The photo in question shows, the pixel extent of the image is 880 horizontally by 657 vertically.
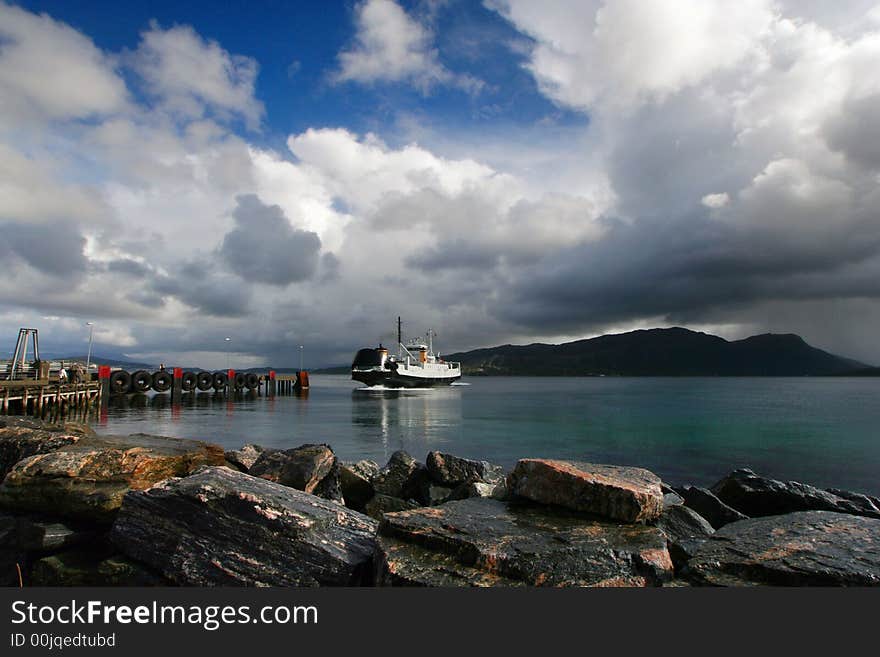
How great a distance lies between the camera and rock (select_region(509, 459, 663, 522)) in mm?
6645

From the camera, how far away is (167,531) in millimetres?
6438

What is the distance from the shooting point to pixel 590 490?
681 centimetres

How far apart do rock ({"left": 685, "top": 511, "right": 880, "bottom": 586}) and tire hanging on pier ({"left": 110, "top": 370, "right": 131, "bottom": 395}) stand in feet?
297

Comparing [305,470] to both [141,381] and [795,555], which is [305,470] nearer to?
[795,555]

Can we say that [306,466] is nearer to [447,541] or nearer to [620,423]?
[447,541]

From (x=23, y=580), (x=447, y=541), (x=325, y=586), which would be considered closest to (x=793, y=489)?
(x=447, y=541)

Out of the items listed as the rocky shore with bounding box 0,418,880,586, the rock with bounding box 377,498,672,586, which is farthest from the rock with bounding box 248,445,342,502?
the rock with bounding box 377,498,672,586

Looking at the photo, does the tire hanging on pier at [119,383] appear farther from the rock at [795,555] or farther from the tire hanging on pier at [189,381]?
the rock at [795,555]

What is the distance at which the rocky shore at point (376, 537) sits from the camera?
5578 millimetres

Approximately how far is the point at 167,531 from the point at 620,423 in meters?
52.4

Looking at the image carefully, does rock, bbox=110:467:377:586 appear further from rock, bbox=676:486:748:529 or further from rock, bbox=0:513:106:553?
rock, bbox=676:486:748:529

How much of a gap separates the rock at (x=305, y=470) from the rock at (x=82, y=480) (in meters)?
2.33

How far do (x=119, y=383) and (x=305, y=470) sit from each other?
84286 millimetres

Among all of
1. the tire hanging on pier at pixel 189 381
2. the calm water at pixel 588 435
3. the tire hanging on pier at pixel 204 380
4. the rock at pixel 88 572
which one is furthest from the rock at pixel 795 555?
the tire hanging on pier at pixel 204 380
